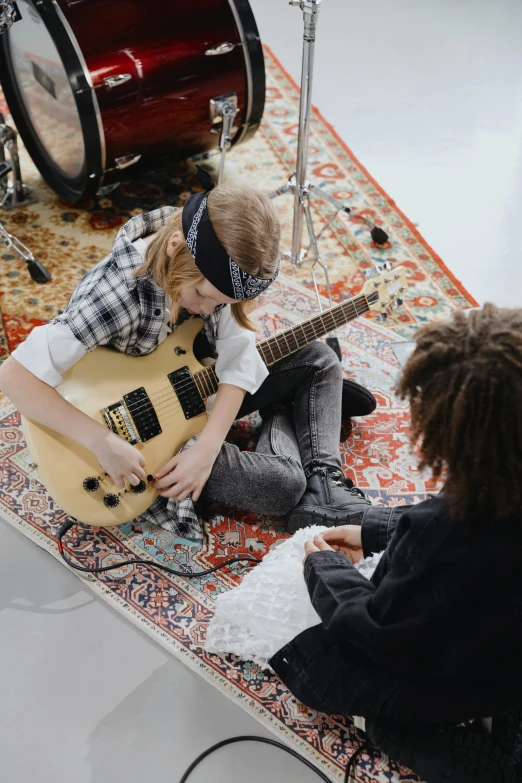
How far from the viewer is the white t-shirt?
4.80ft

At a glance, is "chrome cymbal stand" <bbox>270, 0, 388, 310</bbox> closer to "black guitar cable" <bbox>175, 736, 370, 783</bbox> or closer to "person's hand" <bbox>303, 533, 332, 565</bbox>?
"person's hand" <bbox>303, 533, 332, 565</bbox>

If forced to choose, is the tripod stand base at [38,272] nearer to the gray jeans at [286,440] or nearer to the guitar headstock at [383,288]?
the gray jeans at [286,440]

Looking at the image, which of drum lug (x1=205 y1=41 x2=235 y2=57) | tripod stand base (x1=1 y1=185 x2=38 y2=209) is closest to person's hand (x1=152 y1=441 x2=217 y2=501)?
drum lug (x1=205 y1=41 x2=235 y2=57)

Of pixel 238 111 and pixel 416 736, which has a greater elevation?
pixel 238 111

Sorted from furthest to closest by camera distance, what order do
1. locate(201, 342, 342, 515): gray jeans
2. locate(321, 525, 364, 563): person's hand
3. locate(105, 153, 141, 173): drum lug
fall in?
locate(105, 153, 141, 173): drum lug, locate(201, 342, 342, 515): gray jeans, locate(321, 525, 364, 563): person's hand

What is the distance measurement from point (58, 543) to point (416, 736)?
799 mm

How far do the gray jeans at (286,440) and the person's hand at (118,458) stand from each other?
0.19m

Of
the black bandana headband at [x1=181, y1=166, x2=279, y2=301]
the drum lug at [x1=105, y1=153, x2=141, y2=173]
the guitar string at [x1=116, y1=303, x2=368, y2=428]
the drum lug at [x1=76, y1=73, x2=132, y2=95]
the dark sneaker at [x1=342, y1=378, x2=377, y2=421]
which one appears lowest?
the dark sneaker at [x1=342, y1=378, x2=377, y2=421]

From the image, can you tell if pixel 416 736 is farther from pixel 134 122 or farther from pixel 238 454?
pixel 134 122

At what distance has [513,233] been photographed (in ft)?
8.68

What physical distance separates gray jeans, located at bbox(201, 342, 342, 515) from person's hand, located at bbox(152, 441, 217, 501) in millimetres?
55

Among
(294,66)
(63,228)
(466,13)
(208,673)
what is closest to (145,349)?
(208,673)

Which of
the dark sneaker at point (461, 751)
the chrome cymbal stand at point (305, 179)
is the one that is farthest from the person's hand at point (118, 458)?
the chrome cymbal stand at point (305, 179)

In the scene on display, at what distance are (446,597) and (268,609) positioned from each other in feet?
1.41
